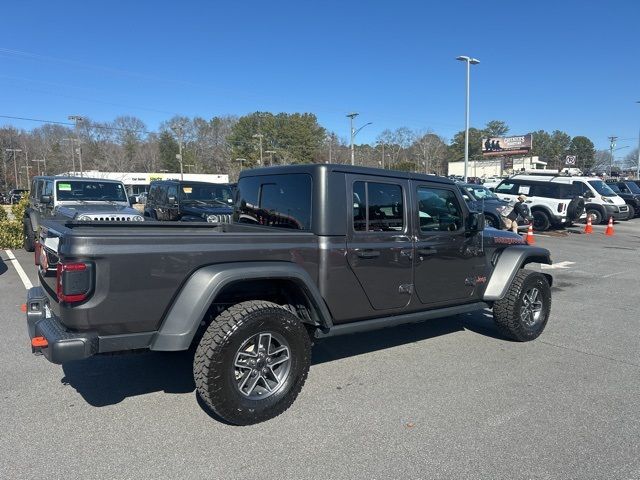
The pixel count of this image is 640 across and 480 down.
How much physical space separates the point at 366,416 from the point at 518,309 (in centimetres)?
251

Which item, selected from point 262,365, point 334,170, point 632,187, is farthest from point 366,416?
point 632,187

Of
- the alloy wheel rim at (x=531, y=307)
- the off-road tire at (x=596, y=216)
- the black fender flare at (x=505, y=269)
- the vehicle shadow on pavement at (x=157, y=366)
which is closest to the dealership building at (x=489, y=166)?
the off-road tire at (x=596, y=216)

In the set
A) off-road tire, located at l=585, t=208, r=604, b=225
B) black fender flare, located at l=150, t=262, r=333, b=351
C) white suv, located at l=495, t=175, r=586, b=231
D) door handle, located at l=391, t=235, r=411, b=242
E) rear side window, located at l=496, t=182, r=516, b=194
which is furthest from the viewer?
off-road tire, located at l=585, t=208, r=604, b=225

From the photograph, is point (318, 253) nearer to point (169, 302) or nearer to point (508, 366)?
point (169, 302)

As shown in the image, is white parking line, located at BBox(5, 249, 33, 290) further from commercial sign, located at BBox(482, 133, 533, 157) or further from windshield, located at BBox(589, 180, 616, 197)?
commercial sign, located at BBox(482, 133, 533, 157)

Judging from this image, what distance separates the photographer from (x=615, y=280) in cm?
923

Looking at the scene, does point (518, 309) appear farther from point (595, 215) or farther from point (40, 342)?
point (595, 215)

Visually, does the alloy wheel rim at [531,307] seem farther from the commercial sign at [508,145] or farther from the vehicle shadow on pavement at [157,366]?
the commercial sign at [508,145]

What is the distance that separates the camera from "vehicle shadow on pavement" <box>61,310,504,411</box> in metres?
3.93

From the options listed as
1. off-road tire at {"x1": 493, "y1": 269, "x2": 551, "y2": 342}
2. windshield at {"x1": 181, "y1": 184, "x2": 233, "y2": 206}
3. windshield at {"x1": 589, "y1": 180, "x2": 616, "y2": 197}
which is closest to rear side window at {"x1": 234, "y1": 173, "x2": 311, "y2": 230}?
off-road tire at {"x1": 493, "y1": 269, "x2": 551, "y2": 342}

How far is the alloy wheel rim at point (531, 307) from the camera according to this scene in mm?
5363

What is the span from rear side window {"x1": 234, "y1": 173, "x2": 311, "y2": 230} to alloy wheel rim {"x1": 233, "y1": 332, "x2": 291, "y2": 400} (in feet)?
3.14

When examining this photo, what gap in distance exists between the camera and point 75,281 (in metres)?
2.85

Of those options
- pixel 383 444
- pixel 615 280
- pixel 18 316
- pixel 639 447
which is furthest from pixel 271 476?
pixel 615 280
